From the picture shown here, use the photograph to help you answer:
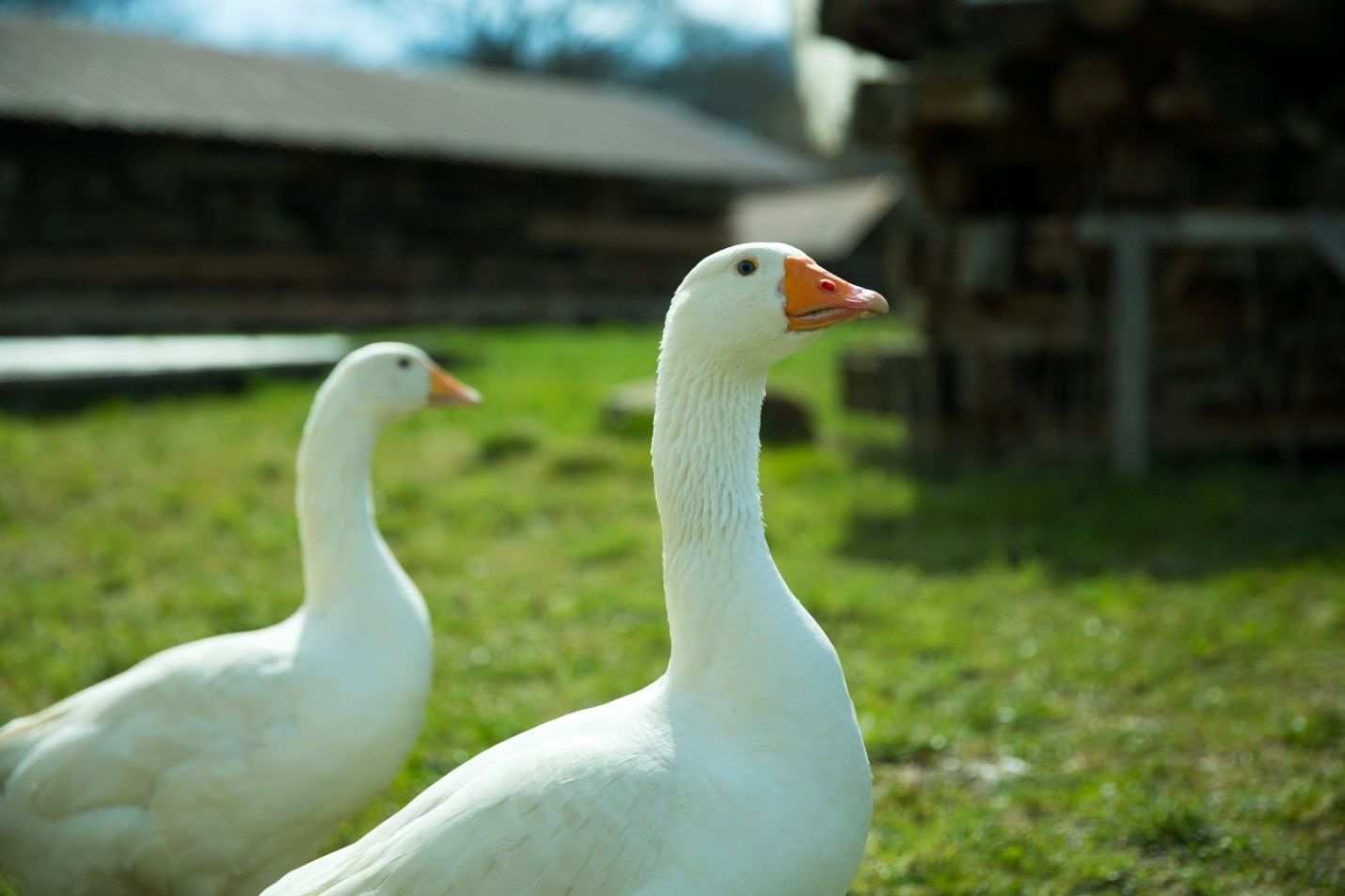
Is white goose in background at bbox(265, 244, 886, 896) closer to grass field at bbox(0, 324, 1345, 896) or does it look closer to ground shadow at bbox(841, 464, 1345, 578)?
grass field at bbox(0, 324, 1345, 896)

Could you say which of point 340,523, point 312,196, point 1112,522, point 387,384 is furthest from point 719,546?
point 312,196

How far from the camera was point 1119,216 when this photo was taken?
7492 millimetres

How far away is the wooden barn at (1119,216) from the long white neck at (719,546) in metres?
5.61

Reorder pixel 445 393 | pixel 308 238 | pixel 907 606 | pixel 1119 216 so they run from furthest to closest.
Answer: pixel 308 238 → pixel 1119 216 → pixel 907 606 → pixel 445 393

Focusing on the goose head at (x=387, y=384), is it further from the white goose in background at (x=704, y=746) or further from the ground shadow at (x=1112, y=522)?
the ground shadow at (x=1112, y=522)

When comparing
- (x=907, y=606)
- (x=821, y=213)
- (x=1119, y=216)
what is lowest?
(x=907, y=606)

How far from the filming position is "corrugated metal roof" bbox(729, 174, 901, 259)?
29094 mm

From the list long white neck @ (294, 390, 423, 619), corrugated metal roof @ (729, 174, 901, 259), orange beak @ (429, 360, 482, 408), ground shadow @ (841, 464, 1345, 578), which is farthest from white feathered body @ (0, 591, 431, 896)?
corrugated metal roof @ (729, 174, 901, 259)

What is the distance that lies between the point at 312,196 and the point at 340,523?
1529 centimetres

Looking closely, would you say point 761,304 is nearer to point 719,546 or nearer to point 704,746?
point 719,546

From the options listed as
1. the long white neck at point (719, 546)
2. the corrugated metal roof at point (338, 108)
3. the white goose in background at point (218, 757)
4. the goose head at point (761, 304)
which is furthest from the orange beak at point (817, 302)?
the corrugated metal roof at point (338, 108)

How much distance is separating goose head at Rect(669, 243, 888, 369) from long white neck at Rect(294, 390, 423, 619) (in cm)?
132

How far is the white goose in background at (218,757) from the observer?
115 inches

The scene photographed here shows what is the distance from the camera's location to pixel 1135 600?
5355mm
